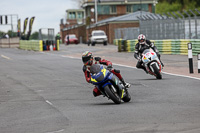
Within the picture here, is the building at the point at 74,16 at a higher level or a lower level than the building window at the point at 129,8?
higher

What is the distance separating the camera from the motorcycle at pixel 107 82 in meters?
11.3

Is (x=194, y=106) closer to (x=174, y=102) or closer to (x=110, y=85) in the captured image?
A: (x=174, y=102)

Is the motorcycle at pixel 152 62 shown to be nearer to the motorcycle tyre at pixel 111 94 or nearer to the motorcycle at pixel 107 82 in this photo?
the motorcycle at pixel 107 82

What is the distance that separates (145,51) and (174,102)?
626 cm

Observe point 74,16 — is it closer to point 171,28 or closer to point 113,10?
point 113,10

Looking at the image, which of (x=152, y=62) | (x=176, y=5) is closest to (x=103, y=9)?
(x=176, y=5)

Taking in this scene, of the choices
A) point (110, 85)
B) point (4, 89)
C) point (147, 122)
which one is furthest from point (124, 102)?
point (4, 89)

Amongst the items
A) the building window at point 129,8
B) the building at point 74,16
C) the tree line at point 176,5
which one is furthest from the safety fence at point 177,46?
the building at point 74,16

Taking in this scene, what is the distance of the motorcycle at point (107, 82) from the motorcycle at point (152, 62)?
562 centimetres

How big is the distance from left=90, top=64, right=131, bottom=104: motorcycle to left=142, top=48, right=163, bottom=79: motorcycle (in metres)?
5.62

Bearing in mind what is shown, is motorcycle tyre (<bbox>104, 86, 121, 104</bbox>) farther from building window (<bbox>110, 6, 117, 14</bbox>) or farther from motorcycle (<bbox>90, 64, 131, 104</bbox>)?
building window (<bbox>110, 6, 117, 14</bbox>)

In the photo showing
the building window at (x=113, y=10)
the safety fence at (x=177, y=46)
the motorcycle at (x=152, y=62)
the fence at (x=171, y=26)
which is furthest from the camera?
the building window at (x=113, y=10)

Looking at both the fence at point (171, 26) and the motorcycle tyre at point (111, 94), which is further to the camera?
the fence at point (171, 26)

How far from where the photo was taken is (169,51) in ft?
114
